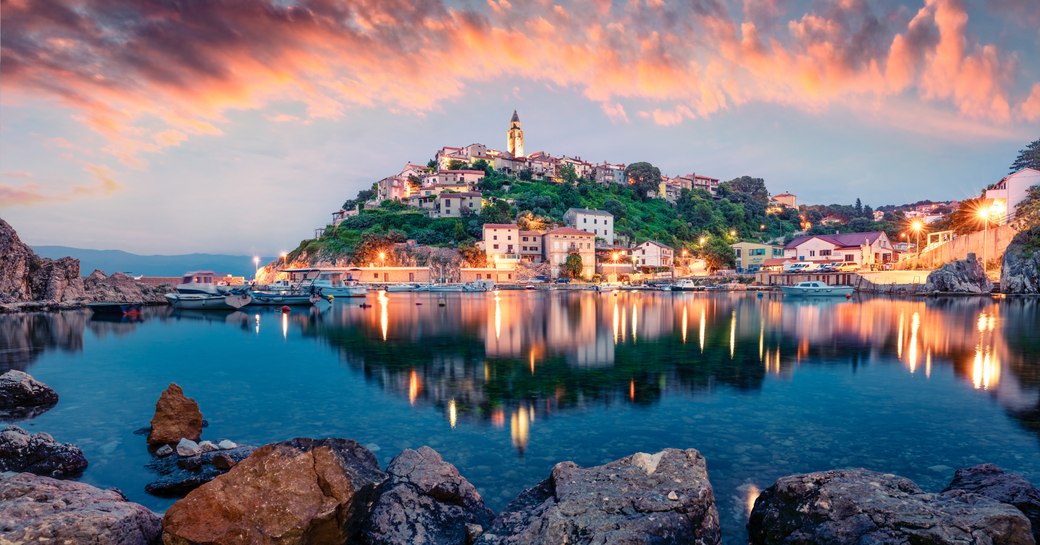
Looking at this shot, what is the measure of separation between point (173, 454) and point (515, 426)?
6.17m

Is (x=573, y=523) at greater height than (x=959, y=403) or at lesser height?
greater

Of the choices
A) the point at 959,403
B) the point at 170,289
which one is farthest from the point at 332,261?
the point at 959,403

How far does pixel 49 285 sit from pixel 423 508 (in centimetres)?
6134

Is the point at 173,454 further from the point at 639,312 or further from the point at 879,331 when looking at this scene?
the point at 639,312

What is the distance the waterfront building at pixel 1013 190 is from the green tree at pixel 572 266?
54.8m

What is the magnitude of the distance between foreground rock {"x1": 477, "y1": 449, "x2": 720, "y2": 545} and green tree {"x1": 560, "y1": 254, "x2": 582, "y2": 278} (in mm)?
81913

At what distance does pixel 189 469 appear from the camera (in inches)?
314

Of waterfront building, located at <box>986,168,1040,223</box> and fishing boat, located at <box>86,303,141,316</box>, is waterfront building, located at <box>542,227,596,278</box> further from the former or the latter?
fishing boat, located at <box>86,303,141,316</box>

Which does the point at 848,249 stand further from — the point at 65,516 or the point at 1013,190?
the point at 65,516

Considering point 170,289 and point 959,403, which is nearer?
point 959,403

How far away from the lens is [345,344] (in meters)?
23.3

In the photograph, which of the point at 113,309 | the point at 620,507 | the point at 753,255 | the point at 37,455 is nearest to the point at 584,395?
the point at 620,507

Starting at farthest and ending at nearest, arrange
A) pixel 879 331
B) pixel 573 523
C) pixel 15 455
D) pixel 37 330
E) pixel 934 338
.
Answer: pixel 37 330, pixel 879 331, pixel 934 338, pixel 15 455, pixel 573 523

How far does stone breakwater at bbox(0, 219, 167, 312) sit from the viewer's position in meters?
43.5
